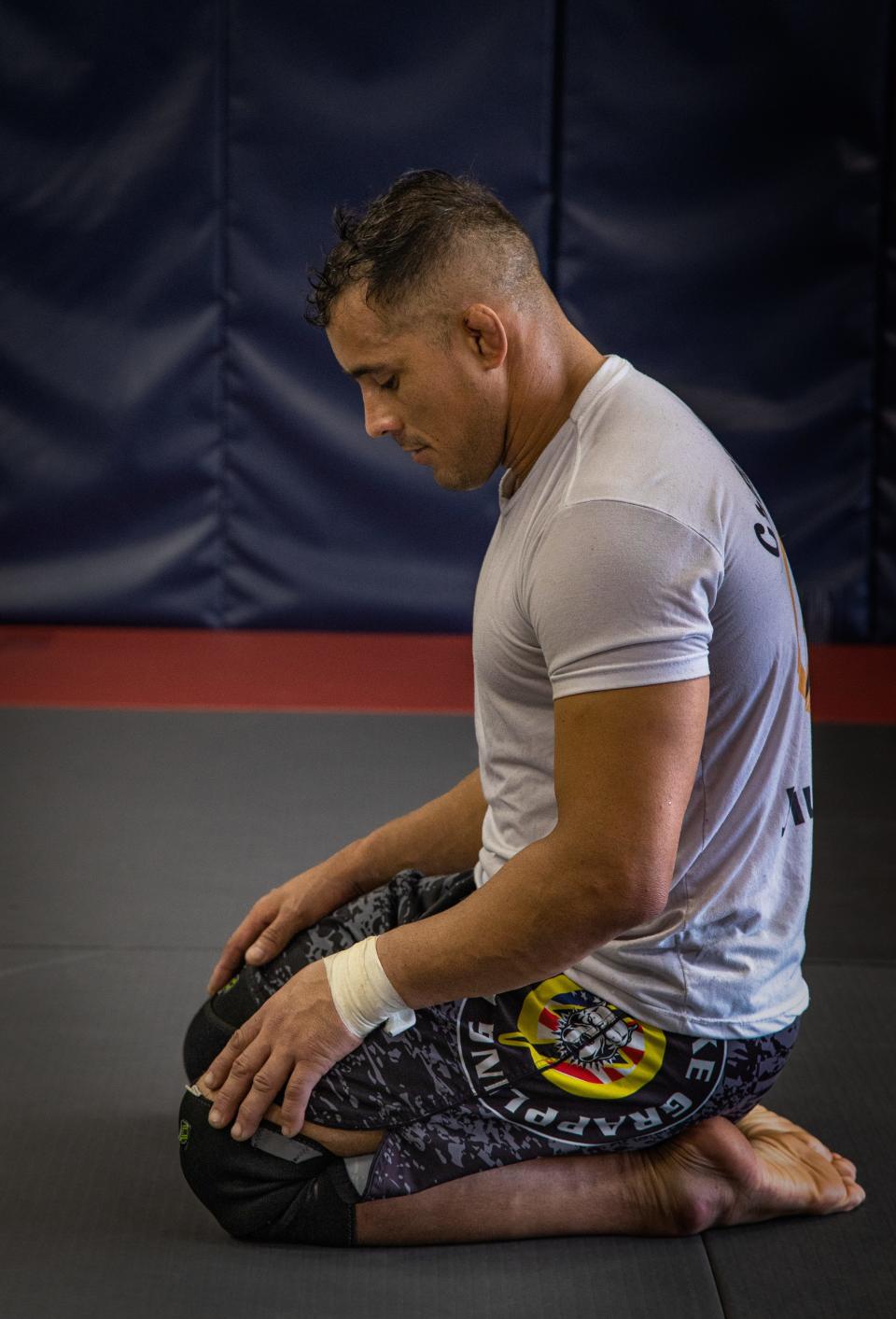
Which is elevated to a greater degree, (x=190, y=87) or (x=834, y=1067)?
(x=190, y=87)

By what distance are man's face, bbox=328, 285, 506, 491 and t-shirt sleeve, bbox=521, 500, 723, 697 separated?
21cm

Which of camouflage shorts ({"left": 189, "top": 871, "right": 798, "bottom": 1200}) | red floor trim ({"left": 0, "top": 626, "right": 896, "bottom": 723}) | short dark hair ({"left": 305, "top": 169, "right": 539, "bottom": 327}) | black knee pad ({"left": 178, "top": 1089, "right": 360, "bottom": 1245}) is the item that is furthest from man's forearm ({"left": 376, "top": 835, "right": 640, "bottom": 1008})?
red floor trim ({"left": 0, "top": 626, "right": 896, "bottom": 723})

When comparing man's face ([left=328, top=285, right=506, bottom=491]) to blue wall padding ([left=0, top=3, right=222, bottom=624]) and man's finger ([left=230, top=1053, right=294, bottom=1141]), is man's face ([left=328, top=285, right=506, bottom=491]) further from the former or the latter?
blue wall padding ([left=0, top=3, right=222, bottom=624])

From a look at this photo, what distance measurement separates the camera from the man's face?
58.6 inches

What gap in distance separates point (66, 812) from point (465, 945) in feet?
5.81

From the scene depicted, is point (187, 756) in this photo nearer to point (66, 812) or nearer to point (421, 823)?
point (66, 812)

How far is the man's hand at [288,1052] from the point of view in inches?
60.2

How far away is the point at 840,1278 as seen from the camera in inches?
62.2

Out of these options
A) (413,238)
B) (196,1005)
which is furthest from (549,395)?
(196,1005)

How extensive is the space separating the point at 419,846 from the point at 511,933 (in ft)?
1.62

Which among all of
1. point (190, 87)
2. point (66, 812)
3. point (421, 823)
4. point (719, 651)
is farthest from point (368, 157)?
Result: point (719, 651)

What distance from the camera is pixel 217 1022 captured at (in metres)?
1.80

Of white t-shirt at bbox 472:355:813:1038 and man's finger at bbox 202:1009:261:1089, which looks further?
man's finger at bbox 202:1009:261:1089

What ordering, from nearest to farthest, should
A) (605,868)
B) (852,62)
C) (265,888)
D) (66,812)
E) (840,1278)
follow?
(605,868) < (840,1278) < (265,888) < (66,812) < (852,62)
